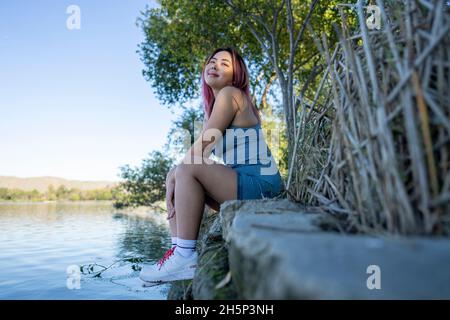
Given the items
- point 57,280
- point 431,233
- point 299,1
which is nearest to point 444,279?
point 431,233

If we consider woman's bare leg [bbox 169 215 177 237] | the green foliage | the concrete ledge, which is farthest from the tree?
the concrete ledge

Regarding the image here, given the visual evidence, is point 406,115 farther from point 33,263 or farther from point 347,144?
point 33,263

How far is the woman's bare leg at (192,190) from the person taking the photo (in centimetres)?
227

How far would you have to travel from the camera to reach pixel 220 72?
9.78 feet

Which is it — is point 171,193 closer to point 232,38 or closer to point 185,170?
point 185,170

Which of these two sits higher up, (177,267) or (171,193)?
(171,193)

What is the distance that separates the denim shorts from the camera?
2.44 m

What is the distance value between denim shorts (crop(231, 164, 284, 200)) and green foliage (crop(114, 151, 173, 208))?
12669 millimetres

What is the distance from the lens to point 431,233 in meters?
1.08

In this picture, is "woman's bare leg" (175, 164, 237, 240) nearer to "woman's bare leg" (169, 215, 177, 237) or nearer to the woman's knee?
the woman's knee

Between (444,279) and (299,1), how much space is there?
400 inches

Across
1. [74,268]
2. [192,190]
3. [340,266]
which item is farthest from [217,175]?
[74,268]

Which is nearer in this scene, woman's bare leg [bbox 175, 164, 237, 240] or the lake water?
woman's bare leg [bbox 175, 164, 237, 240]

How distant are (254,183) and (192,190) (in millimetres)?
444
